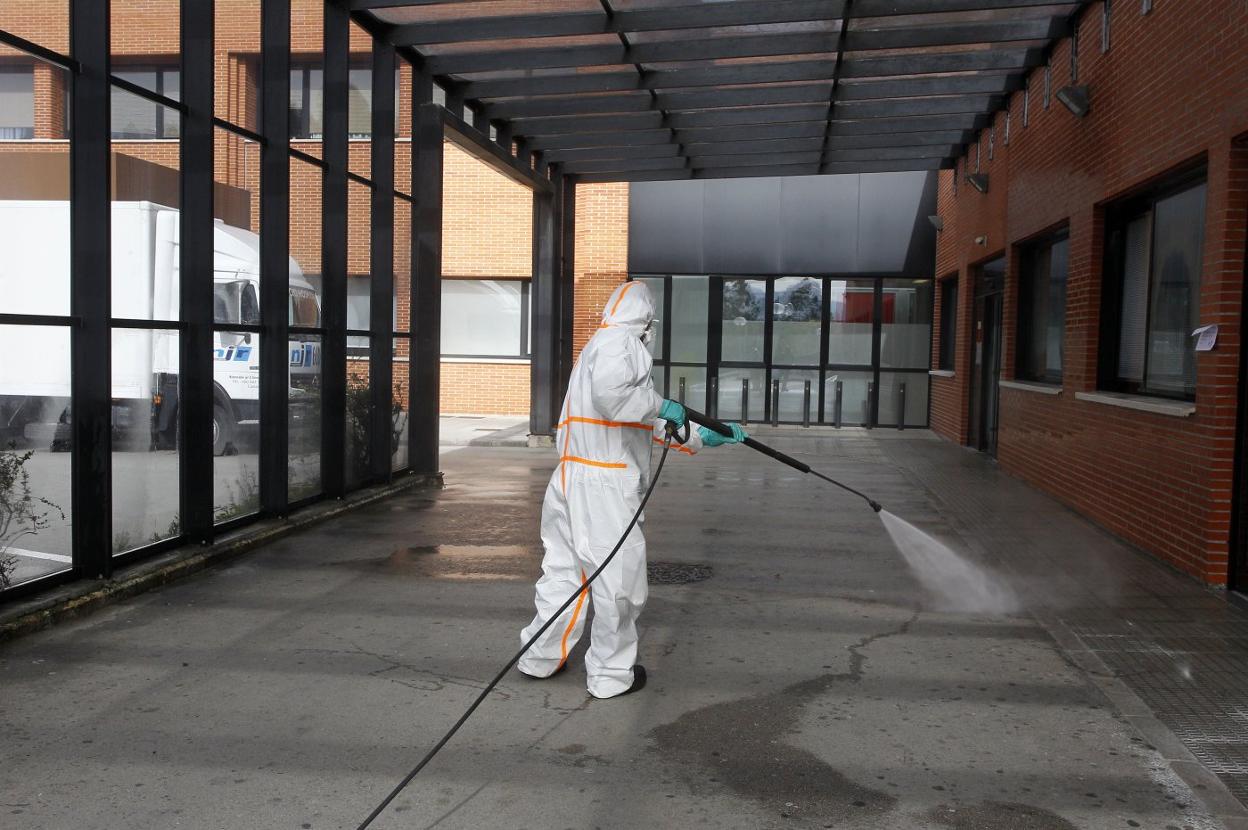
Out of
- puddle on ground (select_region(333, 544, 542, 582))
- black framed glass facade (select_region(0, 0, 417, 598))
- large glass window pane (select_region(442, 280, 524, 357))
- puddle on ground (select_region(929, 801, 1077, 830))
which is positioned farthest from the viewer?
large glass window pane (select_region(442, 280, 524, 357))

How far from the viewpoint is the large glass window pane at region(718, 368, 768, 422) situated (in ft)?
71.9

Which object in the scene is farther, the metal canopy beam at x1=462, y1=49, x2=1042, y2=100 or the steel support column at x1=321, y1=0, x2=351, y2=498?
the metal canopy beam at x1=462, y1=49, x2=1042, y2=100

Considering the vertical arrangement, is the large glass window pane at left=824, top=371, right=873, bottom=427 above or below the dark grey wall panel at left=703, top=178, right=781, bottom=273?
below

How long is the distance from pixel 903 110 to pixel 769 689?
10094 mm

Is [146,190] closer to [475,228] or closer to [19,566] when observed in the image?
[19,566]

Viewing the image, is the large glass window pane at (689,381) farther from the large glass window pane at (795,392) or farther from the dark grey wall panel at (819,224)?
the dark grey wall panel at (819,224)

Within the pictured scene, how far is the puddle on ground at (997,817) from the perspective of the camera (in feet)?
12.6

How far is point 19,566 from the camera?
246 inches

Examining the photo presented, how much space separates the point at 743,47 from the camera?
10.9 m

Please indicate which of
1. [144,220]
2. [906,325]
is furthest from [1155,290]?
[906,325]

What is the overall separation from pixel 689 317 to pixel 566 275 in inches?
168

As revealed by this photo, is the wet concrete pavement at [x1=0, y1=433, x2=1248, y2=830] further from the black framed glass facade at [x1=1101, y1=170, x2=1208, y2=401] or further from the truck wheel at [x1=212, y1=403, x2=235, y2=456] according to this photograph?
the black framed glass facade at [x1=1101, y1=170, x2=1208, y2=401]

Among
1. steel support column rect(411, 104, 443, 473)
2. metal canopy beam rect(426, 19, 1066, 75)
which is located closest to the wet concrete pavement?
steel support column rect(411, 104, 443, 473)

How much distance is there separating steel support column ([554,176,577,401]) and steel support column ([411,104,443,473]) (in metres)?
5.54
